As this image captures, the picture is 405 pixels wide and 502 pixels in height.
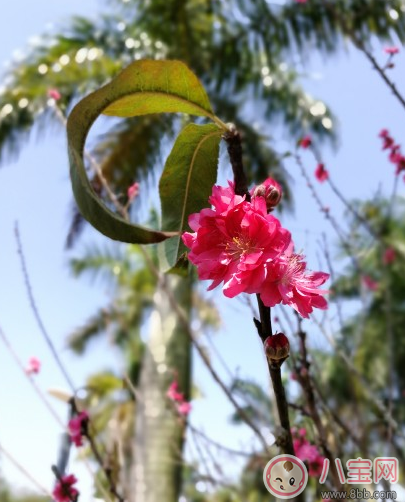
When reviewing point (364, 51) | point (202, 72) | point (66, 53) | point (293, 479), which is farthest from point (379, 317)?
point (293, 479)

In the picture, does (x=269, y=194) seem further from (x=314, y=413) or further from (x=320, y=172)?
(x=320, y=172)

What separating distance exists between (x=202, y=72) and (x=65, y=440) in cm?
661

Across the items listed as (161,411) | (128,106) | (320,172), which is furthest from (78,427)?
(161,411)

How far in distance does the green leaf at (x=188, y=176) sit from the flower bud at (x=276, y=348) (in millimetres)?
348

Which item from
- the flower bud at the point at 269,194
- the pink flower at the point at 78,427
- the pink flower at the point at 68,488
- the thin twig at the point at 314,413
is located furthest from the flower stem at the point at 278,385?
the pink flower at the point at 78,427

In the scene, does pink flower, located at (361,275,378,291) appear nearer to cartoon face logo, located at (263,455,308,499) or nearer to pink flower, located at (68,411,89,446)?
pink flower, located at (68,411,89,446)

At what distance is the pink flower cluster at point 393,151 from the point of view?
8.60ft

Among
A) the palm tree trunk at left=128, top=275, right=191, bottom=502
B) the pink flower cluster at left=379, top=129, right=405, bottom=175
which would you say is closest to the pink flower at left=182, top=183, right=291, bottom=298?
the pink flower cluster at left=379, top=129, right=405, bottom=175

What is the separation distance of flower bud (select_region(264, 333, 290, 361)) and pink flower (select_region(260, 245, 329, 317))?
0.04m

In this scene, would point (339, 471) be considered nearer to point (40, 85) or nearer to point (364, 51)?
point (364, 51)

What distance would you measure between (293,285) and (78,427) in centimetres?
119

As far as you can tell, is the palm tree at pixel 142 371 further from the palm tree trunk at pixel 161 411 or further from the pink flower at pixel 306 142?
the pink flower at pixel 306 142

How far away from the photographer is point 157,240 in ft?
2.98

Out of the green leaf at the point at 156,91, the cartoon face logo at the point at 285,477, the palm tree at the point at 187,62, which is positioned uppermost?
the palm tree at the point at 187,62
